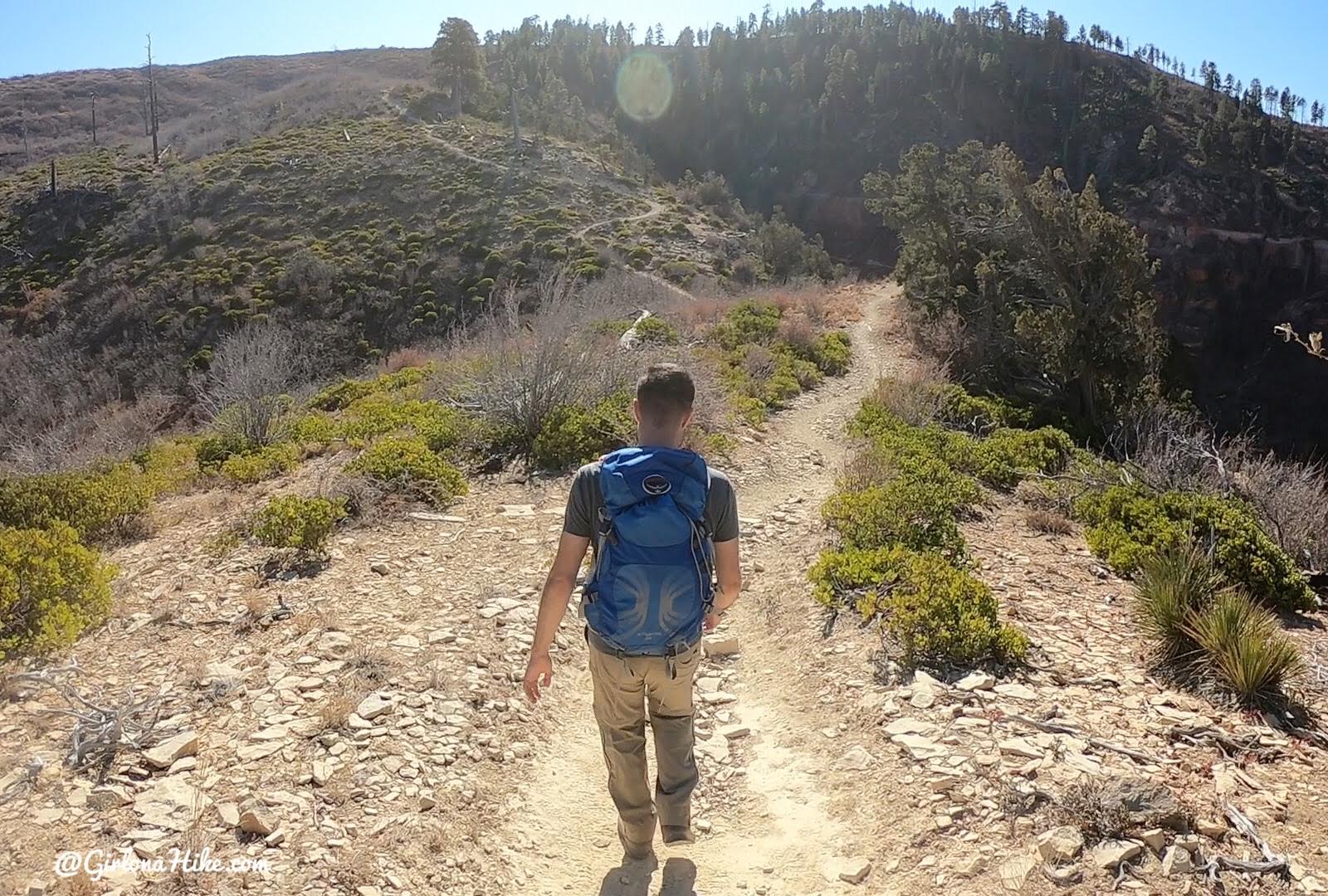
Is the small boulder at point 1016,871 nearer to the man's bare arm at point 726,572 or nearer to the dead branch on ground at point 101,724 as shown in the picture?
the man's bare arm at point 726,572

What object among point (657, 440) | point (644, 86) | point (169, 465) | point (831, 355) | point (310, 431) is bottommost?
point (169, 465)

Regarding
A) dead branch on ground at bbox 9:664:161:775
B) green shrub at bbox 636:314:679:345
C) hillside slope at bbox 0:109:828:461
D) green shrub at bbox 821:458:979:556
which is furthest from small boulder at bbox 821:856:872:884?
hillside slope at bbox 0:109:828:461

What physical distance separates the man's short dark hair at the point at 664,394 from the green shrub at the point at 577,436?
5.83 m

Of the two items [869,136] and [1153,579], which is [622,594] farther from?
[869,136]

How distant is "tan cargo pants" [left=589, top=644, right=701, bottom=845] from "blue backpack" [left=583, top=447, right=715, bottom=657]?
10cm

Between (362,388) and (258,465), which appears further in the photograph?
(362,388)

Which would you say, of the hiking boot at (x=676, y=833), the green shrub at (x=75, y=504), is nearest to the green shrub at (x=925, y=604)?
the hiking boot at (x=676, y=833)

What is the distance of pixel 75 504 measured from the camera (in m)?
7.27

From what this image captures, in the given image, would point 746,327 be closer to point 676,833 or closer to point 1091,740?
point 1091,740

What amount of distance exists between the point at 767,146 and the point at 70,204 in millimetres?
39979

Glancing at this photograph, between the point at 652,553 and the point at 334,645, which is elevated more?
the point at 652,553

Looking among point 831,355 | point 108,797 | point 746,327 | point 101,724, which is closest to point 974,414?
point 831,355

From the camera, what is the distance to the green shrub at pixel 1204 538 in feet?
21.5

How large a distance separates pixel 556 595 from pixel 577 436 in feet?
20.0
